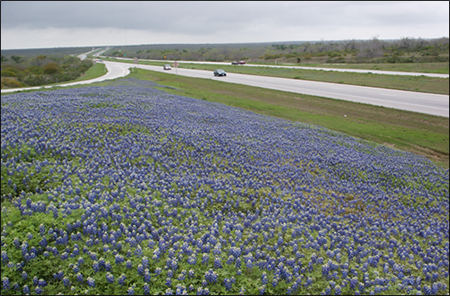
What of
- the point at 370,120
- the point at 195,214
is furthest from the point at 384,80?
the point at 195,214

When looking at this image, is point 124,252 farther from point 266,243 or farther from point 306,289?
point 306,289

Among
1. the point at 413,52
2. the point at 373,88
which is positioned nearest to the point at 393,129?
the point at 373,88

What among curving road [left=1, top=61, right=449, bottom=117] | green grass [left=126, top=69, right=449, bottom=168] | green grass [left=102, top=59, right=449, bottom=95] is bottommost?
green grass [left=126, top=69, right=449, bottom=168]

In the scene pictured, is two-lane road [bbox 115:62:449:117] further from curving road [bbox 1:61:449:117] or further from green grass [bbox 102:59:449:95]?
green grass [bbox 102:59:449:95]

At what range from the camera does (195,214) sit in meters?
5.72

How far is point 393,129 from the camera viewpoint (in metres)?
22.6

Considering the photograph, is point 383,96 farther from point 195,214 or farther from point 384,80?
point 195,214

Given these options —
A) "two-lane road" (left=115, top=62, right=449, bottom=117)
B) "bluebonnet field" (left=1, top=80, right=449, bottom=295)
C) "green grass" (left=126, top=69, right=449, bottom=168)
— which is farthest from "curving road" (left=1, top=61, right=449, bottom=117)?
"bluebonnet field" (left=1, top=80, right=449, bottom=295)

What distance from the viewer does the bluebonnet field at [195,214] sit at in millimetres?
4113

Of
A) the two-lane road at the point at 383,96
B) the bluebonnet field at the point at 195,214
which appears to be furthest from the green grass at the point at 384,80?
the bluebonnet field at the point at 195,214

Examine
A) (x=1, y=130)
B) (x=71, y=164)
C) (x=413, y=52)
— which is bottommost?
(x=71, y=164)

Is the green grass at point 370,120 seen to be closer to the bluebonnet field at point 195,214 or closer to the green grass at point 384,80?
the bluebonnet field at point 195,214

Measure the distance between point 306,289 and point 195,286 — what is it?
69.9 inches

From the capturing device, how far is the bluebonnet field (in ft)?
13.5
